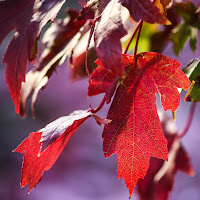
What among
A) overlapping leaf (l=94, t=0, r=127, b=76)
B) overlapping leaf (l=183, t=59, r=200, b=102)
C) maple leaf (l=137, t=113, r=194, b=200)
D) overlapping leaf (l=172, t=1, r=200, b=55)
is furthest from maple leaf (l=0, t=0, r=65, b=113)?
maple leaf (l=137, t=113, r=194, b=200)

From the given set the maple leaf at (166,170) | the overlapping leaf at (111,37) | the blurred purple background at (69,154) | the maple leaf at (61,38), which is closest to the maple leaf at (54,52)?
the maple leaf at (61,38)

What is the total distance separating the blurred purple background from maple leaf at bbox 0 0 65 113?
194cm

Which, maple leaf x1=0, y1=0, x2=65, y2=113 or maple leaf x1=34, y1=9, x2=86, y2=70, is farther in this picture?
maple leaf x1=34, y1=9, x2=86, y2=70

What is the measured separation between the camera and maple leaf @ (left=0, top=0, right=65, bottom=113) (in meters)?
0.56

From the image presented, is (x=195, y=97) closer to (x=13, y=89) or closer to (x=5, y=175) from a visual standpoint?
(x=13, y=89)

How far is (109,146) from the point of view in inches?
21.5

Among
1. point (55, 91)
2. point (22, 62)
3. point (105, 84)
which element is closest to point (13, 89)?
point (22, 62)

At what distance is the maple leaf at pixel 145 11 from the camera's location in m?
0.48

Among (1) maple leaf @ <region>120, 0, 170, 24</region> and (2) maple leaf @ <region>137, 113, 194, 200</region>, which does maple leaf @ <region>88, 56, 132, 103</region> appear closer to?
(1) maple leaf @ <region>120, 0, 170, 24</region>

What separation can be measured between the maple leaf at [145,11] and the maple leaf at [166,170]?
57 centimetres

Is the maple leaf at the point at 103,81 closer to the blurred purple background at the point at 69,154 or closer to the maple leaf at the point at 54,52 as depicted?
the maple leaf at the point at 54,52

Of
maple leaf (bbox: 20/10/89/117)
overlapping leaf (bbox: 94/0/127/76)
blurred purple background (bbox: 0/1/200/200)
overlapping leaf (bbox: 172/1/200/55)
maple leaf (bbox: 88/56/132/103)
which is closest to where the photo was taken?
overlapping leaf (bbox: 94/0/127/76)

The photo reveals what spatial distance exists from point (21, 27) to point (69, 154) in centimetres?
221

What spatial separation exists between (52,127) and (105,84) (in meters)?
0.11
